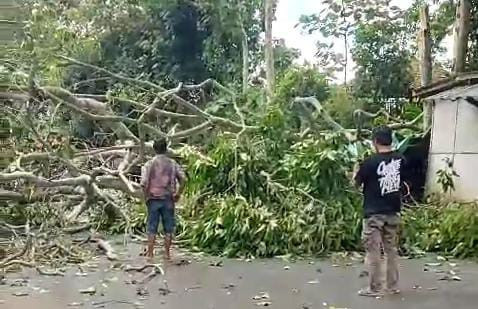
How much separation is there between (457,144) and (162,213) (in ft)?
19.9

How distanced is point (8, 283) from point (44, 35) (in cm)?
479

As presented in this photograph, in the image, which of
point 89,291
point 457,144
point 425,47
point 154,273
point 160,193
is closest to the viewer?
point 89,291

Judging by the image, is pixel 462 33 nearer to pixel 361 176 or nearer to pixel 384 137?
pixel 384 137

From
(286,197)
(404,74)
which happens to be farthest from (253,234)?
(404,74)

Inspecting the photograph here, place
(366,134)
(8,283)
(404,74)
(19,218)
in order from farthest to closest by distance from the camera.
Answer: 1. (404,74)
2. (366,134)
3. (19,218)
4. (8,283)

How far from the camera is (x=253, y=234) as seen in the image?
419 inches

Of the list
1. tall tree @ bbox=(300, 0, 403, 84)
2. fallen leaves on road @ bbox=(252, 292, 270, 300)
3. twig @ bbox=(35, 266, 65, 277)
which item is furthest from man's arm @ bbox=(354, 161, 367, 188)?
tall tree @ bbox=(300, 0, 403, 84)

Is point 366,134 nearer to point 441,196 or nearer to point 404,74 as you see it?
point 441,196

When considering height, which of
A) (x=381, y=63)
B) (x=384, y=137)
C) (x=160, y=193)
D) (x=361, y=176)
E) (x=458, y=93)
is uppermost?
(x=381, y=63)

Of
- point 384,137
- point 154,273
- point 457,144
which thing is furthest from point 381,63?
point 384,137

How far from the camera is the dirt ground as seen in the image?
7.28 metres

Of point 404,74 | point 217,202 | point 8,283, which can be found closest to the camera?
point 8,283

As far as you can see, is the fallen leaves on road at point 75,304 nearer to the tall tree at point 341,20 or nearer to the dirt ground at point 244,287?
the dirt ground at point 244,287

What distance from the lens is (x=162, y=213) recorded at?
1022cm
